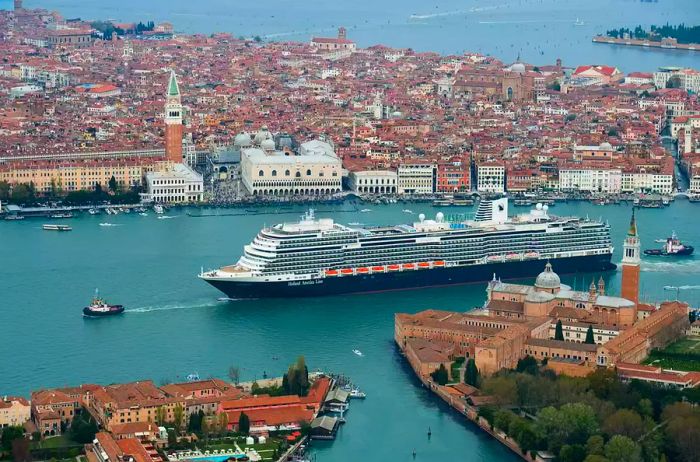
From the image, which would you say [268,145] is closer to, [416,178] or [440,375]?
[416,178]

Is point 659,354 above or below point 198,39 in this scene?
below

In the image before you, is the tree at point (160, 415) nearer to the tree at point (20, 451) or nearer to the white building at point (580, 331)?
the tree at point (20, 451)

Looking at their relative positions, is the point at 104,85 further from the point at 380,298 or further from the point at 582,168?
the point at 380,298

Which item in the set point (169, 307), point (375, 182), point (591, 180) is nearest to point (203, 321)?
point (169, 307)

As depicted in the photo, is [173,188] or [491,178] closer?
[173,188]

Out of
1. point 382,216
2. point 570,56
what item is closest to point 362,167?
point 382,216

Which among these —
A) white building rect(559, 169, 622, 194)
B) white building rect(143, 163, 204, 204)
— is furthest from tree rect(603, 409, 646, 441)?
white building rect(559, 169, 622, 194)
